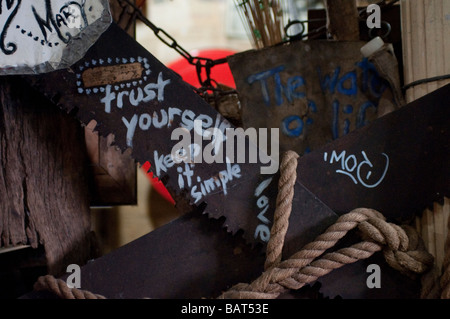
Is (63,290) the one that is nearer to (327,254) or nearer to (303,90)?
(327,254)

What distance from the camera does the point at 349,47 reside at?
166 cm

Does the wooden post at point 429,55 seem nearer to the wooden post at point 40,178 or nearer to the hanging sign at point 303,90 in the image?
the hanging sign at point 303,90

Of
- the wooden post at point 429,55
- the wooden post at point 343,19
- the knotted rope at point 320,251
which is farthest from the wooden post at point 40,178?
the wooden post at point 429,55

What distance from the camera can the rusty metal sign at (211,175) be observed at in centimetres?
128

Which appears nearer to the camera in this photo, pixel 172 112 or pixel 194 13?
pixel 172 112

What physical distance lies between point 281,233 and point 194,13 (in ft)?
12.4

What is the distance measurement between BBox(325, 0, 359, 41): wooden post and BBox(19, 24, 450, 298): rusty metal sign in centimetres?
53

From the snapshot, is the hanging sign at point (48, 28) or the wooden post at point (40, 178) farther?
the wooden post at point (40, 178)

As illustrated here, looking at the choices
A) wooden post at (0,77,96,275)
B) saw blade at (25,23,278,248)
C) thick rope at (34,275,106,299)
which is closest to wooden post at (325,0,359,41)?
saw blade at (25,23,278,248)

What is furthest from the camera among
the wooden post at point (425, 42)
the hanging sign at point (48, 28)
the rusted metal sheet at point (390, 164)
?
the wooden post at point (425, 42)

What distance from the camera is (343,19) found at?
1666 millimetres

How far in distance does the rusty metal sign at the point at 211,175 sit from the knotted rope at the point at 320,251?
0.21 feet
